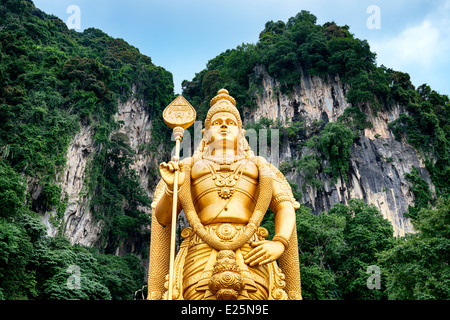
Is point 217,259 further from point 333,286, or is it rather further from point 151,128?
point 151,128

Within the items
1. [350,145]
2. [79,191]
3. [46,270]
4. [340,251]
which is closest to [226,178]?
[46,270]

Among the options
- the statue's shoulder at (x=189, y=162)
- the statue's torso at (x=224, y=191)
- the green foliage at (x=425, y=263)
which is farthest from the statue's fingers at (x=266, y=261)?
the green foliage at (x=425, y=263)

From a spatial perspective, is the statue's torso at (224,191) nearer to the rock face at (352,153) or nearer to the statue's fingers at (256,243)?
the statue's fingers at (256,243)

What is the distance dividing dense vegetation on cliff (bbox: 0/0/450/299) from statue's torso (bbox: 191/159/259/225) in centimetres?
622

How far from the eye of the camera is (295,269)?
157 inches

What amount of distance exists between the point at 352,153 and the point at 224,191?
799 inches

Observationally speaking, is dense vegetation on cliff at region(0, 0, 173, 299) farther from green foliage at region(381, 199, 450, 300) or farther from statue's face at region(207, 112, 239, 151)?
green foliage at region(381, 199, 450, 300)

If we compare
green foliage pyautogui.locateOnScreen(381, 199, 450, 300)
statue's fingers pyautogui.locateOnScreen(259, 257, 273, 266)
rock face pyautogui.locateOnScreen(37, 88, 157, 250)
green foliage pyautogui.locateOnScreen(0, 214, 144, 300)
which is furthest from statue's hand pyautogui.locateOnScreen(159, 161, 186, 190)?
rock face pyautogui.locateOnScreen(37, 88, 157, 250)

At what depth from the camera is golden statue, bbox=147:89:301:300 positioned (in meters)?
3.42

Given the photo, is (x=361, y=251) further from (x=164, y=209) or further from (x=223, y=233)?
(x=164, y=209)

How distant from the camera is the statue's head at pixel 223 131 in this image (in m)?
4.38

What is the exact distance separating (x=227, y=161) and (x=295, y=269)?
3.98 feet

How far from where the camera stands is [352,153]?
23.0 m
